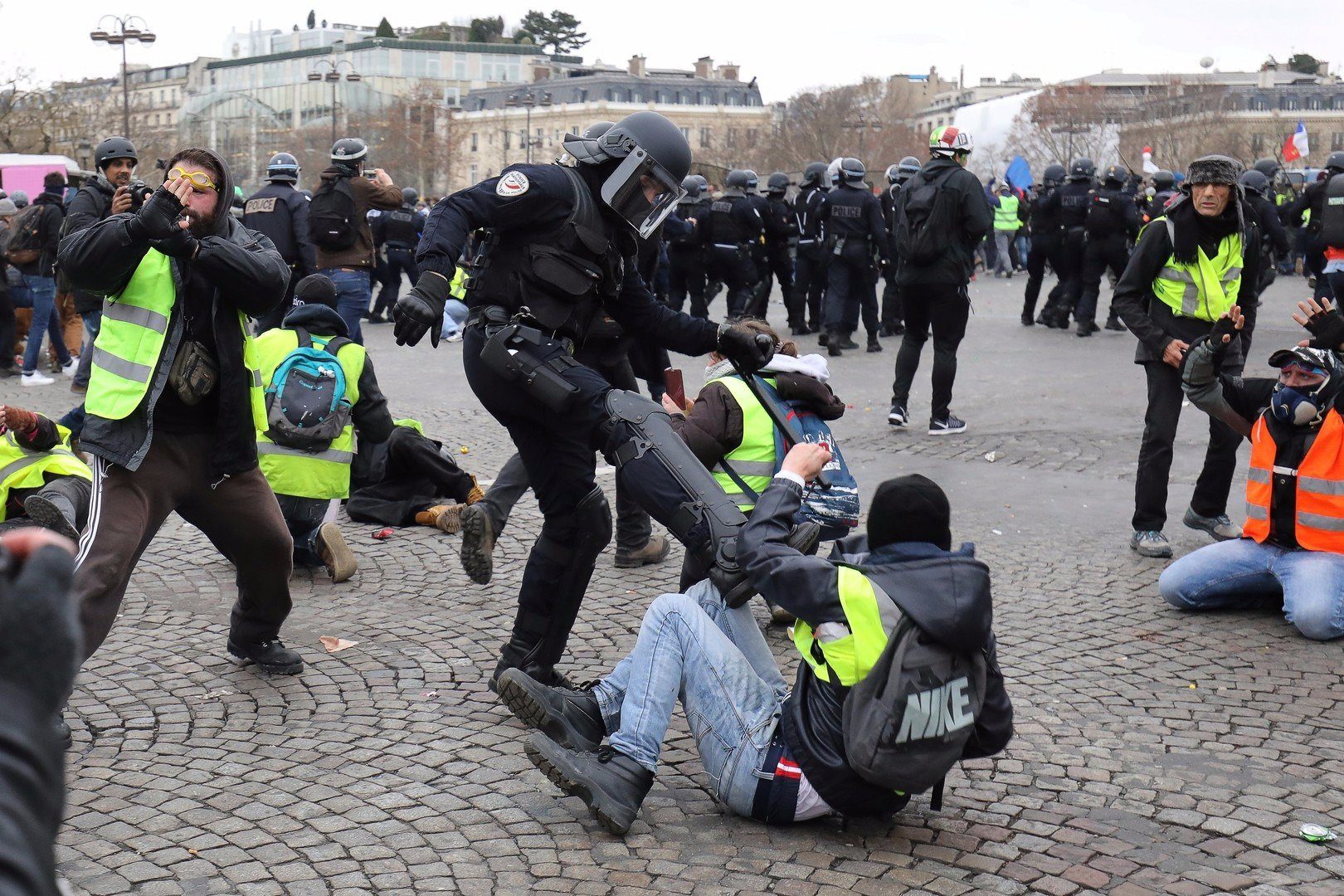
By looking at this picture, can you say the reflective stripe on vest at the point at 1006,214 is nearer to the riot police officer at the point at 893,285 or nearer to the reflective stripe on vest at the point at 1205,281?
the riot police officer at the point at 893,285

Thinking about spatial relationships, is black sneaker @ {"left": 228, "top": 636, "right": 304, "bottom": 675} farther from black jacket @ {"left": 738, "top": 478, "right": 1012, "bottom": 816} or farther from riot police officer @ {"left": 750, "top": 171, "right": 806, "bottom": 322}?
riot police officer @ {"left": 750, "top": 171, "right": 806, "bottom": 322}

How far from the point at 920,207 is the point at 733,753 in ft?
24.5

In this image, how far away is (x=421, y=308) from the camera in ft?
13.9

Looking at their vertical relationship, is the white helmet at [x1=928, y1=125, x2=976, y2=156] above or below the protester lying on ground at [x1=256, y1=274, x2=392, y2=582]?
above

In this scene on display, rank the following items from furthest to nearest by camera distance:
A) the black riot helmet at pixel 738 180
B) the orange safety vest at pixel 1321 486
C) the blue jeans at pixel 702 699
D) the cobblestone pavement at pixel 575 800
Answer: the black riot helmet at pixel 738 180 < the orange safety vest at pixel 1321 486 < the blue jeans at pixel 702 699 < the cobblestone pavement at pixel 575 800

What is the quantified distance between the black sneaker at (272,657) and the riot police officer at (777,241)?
466 inches

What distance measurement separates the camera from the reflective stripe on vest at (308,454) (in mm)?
6586

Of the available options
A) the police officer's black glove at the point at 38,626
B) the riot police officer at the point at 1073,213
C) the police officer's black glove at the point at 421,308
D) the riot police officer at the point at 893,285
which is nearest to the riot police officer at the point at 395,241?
the riot police officer at the point at 893,285

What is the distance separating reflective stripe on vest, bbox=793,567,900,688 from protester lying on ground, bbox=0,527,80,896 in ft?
7.41

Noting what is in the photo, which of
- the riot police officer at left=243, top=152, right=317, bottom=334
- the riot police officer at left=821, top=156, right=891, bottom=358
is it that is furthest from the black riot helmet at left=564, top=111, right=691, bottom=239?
the riot police officer at left=821, top=156, right=891, bottom=358

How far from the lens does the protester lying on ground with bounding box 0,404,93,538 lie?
5.99 metres

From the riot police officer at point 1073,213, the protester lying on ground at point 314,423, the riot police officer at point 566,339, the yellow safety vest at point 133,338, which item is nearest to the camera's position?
the riot police officer at point 566,339

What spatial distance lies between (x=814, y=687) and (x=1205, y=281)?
13.7ft

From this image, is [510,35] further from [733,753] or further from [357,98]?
[733,753]
